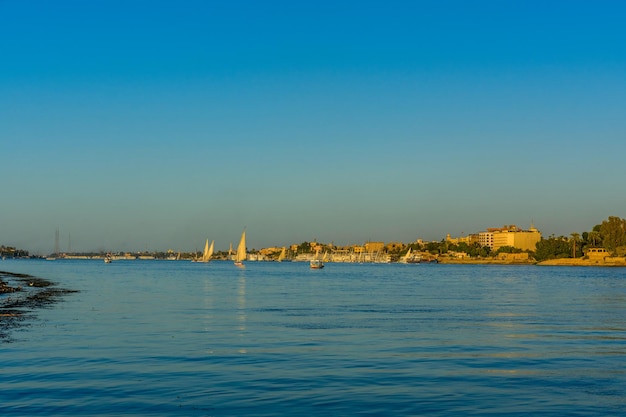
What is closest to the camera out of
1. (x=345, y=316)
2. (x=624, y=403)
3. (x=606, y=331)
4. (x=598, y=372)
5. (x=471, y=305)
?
(x=624, y=403)

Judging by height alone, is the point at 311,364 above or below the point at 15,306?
below

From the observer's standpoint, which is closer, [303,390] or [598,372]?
[303,390]

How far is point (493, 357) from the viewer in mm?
30984

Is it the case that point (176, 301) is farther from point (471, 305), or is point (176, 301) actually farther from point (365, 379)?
point (365, 379)

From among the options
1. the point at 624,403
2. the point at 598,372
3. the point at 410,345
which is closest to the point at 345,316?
the point at 410,345

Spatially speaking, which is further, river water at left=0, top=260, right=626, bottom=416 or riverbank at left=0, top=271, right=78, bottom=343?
riverbank at left=0, top=271, right=78, bottom=343

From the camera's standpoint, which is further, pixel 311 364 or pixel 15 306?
pixel 15 306

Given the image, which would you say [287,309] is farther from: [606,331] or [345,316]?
[606,331]

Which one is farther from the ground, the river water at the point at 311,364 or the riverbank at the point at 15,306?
the riverbank at the point at 15,306

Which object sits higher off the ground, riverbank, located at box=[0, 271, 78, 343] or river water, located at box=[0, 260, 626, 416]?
riverbank, located at box=[0, 271, 78, 343]

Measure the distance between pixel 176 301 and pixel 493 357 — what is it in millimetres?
40432

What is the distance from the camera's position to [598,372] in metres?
27.2

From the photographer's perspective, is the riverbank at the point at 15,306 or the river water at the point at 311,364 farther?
the riverbank at the point at 15,306

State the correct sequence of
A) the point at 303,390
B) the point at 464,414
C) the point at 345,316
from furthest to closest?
the point at 345,316 → the point at 303,390 → the point at 464,414
